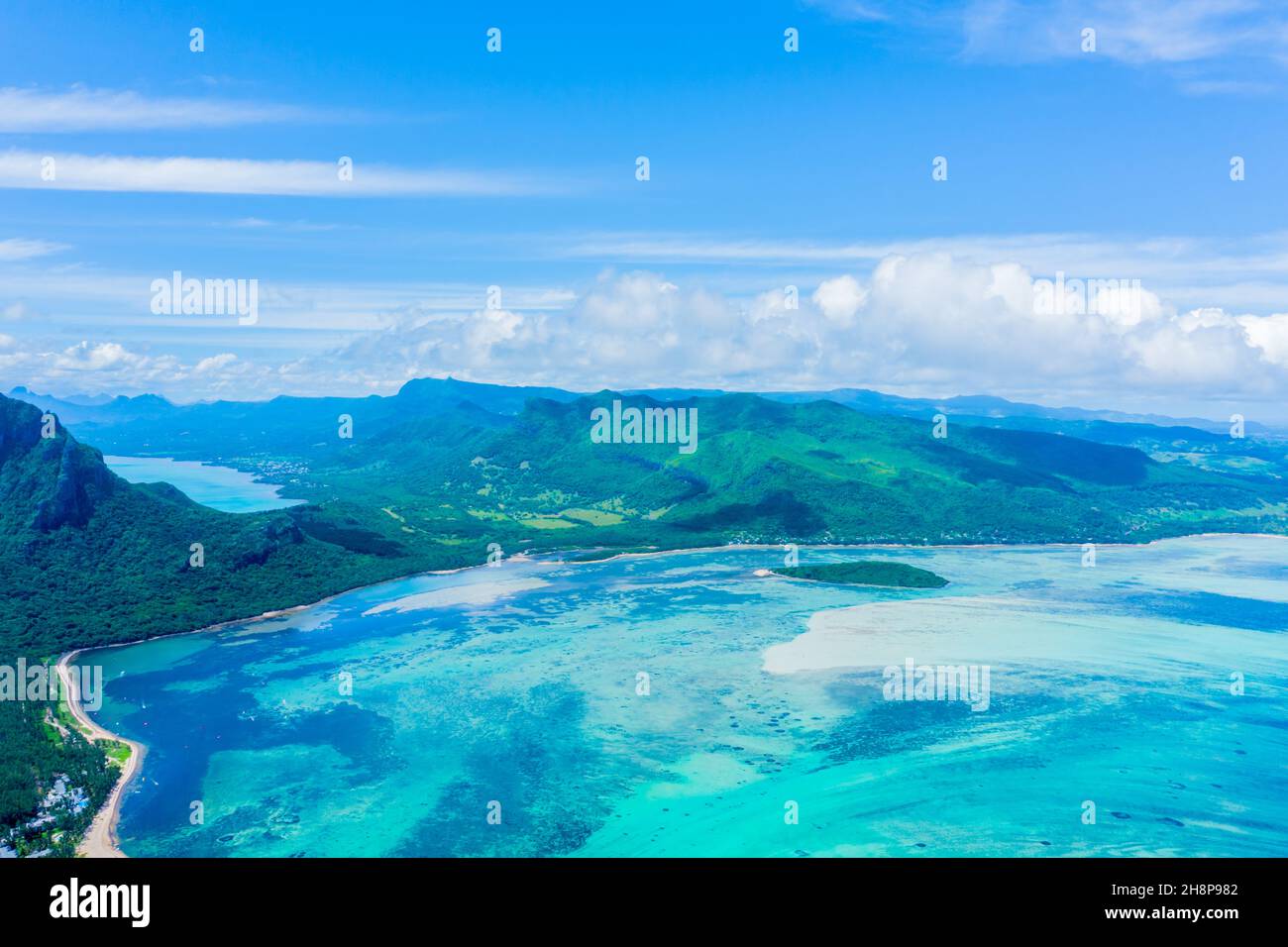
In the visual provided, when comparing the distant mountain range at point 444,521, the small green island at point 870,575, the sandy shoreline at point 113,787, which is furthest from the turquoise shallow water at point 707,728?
the distant mountain range at point 444,521

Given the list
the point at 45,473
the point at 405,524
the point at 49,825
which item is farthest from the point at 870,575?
the point at 45,473

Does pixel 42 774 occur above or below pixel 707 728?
above

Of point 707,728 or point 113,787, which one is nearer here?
point 113,787

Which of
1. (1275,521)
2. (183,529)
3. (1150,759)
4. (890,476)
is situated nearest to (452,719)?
(1150,759)

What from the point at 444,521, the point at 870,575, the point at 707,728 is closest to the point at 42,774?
the point at 707,728

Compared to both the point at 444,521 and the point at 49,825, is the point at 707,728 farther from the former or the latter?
the point at 444,521

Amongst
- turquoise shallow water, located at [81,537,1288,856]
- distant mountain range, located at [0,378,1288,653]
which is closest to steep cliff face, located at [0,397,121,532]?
distant mountain range, located at [0,378,1288,653]

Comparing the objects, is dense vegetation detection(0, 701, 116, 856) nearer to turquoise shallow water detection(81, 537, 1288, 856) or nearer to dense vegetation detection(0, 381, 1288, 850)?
dense vegetation detection(0, 381, 1288, 850)

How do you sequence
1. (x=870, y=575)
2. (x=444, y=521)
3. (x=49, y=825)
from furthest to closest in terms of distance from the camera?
(x=444, y=521) < (x=870, y=575) < (x=49, y=825)

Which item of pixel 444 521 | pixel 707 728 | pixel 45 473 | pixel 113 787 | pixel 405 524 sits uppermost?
pixel 45 473

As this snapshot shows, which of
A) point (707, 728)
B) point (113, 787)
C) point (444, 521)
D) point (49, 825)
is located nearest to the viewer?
point (49, 825)
